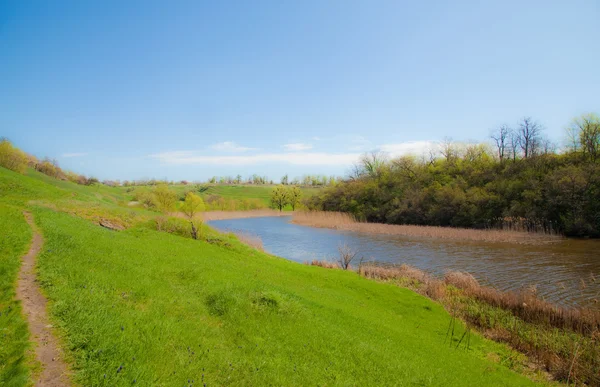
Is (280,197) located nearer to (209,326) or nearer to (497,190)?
(497,190)

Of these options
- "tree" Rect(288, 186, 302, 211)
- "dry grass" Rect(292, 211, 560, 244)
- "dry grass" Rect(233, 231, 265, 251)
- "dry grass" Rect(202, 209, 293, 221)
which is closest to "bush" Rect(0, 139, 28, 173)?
"dry grass" Rect(233, 231, 265, 251)

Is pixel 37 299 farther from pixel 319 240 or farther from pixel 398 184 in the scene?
pixel 398 184

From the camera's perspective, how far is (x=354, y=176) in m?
97.7

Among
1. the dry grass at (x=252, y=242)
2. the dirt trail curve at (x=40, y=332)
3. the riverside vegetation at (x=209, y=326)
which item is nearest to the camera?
the dirt trail curve at (x=40, y=332)

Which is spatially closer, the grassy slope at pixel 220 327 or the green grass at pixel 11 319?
the green grass at pixel 11 319

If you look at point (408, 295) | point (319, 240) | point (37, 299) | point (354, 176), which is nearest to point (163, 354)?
point (37, 299)

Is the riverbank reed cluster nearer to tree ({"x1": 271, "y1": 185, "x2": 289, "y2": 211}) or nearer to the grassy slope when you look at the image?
the grassy slope

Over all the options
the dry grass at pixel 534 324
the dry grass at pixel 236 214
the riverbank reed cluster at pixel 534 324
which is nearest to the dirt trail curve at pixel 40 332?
the riverbank reed cluster at pixel 534 324

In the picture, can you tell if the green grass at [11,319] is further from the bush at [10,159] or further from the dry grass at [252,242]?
the bush at [10,159]

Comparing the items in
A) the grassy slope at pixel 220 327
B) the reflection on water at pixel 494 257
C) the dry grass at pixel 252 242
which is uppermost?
the grassy slope at pixel 220 327

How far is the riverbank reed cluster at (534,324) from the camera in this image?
32.2ft

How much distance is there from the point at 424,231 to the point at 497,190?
14.5 meters

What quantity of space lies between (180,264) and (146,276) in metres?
2.26

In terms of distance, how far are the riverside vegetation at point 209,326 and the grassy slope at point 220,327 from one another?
0.10ft
